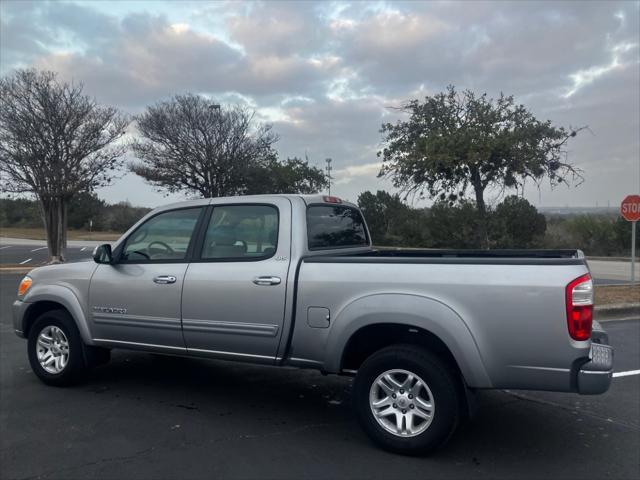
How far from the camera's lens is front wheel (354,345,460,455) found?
3992 mm

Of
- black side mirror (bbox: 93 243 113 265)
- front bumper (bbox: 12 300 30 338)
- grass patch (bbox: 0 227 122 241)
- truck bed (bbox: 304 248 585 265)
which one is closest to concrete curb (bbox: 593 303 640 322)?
truck bed (bbox: 304 248 585 265)

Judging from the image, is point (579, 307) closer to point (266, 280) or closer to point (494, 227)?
point (266, 280)

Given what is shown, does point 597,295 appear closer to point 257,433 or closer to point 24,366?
point 257,433

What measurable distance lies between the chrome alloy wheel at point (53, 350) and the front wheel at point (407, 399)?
121 inches

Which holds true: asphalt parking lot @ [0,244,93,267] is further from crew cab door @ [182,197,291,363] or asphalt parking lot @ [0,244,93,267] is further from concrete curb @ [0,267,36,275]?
crew cab door @ [182,197,291,363]

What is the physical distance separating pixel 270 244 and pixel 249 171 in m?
18.1

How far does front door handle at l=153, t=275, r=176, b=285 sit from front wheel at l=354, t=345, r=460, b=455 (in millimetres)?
1851

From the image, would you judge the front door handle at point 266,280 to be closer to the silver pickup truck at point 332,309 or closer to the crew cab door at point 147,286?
the silver pickup truck at point 332,309

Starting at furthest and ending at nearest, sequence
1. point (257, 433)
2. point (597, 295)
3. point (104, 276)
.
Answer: point (597, 295) → point (104, 276) → point (257, 433)

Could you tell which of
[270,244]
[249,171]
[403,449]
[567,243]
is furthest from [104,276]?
[567,243]

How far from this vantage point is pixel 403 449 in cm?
411

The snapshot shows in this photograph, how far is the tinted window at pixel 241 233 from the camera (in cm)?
491

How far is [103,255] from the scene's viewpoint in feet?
17.8

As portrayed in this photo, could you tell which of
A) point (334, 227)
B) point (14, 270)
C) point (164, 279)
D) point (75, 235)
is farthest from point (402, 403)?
point (75, 235)
